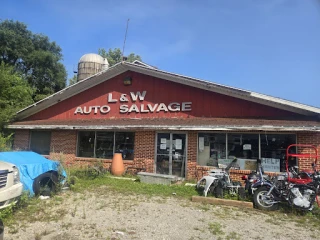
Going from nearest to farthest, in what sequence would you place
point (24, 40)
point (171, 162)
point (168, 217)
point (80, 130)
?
point (168, 217)
point (171, 162)
point (80, 130)
point (24, 40)

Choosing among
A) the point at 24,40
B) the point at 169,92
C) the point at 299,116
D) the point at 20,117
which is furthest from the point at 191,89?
the point at 24,40

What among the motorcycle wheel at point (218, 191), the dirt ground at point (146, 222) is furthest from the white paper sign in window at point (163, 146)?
the dirt ground at point (146, 222)

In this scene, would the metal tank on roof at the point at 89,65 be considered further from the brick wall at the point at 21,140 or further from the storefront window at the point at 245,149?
the storefront window at the point at 245,149

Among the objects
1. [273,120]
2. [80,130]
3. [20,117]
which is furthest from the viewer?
[20,117]

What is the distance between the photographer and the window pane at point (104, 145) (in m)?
13.7

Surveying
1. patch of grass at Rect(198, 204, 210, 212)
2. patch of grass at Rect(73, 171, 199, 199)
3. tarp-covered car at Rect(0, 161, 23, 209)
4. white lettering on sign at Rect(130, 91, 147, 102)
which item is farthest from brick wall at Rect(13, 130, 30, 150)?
patch of grass at Rect(198, 204, 210, 212)

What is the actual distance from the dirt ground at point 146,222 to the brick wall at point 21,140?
361 inches

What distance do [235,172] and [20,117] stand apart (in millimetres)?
13117

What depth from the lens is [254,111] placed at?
11.3 metres

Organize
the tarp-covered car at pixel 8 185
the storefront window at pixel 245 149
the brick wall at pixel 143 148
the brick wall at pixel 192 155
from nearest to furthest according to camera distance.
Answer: the tarp-covered car at pixel 8 185 → the brick wall at pixel 143 148 → the storefront window at pixel 245 149 → the brick wall at pixel 192 155

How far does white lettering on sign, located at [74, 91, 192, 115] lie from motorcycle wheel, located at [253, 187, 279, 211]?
5699 millimetres

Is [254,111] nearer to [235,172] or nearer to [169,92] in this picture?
[235,172]

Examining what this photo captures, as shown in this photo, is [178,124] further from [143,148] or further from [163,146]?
[143,148]

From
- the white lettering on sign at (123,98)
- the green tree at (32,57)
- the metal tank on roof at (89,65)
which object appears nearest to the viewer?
the white lettering on sign at (123,98)
